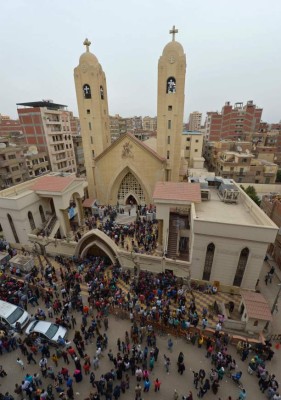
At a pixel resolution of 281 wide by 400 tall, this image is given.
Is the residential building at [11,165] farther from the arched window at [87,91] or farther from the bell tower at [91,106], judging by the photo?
the arched window at [87,91]

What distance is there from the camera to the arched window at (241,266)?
15405 mm

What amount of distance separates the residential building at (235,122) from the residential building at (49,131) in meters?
49.3

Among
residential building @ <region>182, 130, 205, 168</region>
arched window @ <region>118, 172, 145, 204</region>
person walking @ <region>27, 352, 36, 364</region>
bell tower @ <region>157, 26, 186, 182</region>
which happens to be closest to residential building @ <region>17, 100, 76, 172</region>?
arched window @ <region>118, 172, 145, 204</region>

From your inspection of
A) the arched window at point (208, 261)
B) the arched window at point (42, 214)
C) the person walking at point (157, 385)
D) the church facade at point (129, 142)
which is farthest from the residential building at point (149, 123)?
the person walking at point (157, 385)

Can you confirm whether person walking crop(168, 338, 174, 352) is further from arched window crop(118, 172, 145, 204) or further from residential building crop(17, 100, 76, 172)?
residential building crop(17, 100, 76, 172)

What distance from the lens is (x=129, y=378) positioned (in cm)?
1135

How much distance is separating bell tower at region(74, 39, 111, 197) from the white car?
20049mm

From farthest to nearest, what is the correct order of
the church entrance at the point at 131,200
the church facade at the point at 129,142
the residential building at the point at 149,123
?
the residential building at the point at 149,123 < the church entrance at the point at 131,200 < the church facade at the point at 129,142

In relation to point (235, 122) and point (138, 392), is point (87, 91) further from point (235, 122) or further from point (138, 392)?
point (235, 122)

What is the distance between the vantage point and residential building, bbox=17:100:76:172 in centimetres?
3916

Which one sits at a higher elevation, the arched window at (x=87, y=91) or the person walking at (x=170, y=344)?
the arched window at (x=87, y=91)

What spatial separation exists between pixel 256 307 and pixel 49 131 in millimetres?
43226

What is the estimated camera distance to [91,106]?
2819 centimetres

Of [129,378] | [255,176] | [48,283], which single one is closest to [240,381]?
[129,378]
